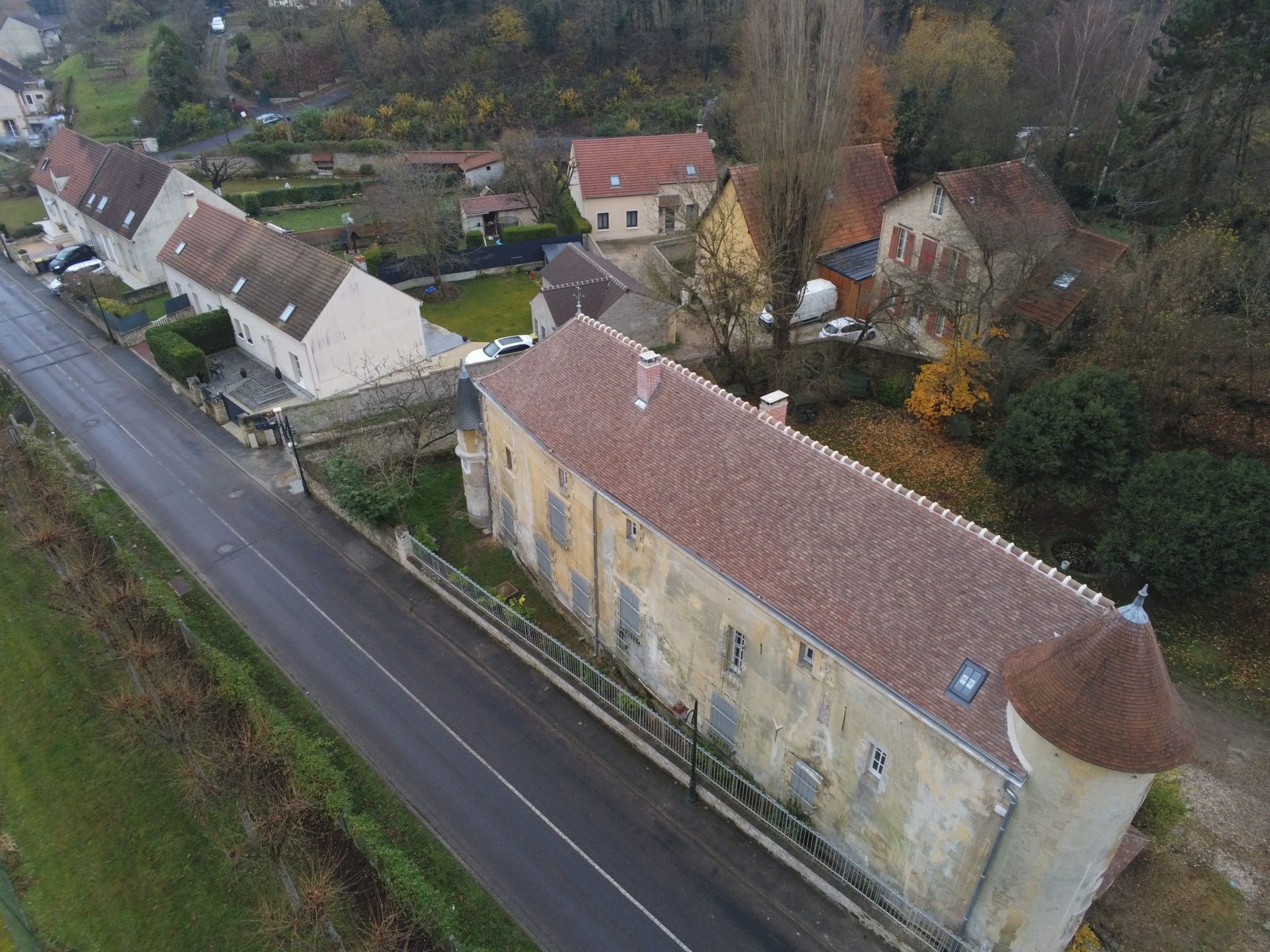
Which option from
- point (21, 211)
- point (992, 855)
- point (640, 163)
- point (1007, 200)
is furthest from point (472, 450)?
point (21, 211)

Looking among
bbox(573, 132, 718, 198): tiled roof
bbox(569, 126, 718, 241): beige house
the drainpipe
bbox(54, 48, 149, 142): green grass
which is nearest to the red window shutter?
bbox(569, 126, 718, 241): beige house

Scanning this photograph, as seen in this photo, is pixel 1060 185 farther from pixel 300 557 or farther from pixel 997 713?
pixel 300 557

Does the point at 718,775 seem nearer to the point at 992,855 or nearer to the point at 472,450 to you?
the point at 992,855

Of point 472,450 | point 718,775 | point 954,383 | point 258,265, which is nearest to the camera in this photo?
point 718,775

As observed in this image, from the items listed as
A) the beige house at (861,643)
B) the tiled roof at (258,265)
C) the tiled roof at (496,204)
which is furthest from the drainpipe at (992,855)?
the tiled roof at (496,204)

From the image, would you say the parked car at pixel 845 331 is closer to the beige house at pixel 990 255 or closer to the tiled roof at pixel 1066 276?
the beige house at pixel 990 255

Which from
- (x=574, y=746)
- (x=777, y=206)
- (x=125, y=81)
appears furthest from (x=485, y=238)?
(x=125, y=81)
